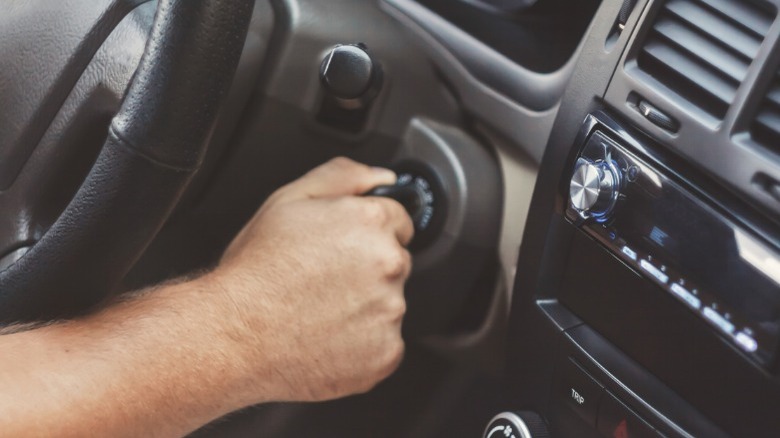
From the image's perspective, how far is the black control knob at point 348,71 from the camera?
90 cm

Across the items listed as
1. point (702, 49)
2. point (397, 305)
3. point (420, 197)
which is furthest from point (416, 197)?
point (702, 49)

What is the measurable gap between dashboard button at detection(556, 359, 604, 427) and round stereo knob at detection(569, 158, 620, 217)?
0.52 feet

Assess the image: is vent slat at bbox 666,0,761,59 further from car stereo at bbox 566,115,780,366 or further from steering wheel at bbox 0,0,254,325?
steering wheel at bbox 0,0,254,325

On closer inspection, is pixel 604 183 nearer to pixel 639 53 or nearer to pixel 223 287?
pixel 639 53

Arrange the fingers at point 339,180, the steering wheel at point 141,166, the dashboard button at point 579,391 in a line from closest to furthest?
the steering wheel at point 141,166 → the dashboard button at point 579,391 → the fingers at point 339,180

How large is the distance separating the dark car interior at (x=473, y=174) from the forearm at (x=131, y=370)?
0.05 m

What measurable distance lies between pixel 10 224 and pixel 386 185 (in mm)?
361

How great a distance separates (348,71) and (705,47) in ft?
1.13

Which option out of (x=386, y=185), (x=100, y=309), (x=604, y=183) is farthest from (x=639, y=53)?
(x=100, y=309)

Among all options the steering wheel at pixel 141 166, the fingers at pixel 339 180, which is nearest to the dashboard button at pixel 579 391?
the fingers at pixel 339 180

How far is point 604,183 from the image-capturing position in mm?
758

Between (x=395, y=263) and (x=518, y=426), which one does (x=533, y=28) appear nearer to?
(x=395, y=263)

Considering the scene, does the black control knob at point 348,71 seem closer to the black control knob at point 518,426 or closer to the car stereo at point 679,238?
the car stereo at point 679,238

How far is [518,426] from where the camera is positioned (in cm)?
89
